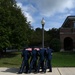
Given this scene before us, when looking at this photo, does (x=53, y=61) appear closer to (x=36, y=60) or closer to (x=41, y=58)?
(x=36, y=60)

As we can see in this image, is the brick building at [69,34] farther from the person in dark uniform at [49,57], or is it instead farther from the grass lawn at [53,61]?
the person in dark uniform at [49,57]

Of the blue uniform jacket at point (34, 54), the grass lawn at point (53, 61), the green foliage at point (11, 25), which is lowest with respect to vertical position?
the grass lawn at point (53, 61)

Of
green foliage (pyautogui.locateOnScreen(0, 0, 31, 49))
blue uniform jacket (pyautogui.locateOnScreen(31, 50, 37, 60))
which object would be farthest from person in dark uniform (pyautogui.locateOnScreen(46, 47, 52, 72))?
green foliage (pyautogui.locateOnScreen(0, 0, 31, 49))

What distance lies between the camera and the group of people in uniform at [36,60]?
16.0m

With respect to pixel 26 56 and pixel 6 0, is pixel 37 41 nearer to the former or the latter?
pixel 6 0

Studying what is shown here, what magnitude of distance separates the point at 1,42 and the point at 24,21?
6287mm

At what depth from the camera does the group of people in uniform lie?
16031mm

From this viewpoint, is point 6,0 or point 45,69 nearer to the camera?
point 45,69

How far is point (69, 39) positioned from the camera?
58.7m

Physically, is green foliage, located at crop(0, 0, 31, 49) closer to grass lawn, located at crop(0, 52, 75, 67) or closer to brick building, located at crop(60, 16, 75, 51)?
grass lawn, located at crop(0, 52, 75, 67)

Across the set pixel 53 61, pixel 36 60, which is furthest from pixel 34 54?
pixel 53 61

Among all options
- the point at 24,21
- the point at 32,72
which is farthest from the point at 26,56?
the point at 24,21

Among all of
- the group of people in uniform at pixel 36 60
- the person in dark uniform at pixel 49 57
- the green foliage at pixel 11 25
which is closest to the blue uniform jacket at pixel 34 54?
the group of people in uniform at pixel 36 60

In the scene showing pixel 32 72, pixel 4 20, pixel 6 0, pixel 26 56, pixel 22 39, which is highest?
pixel 6 0
